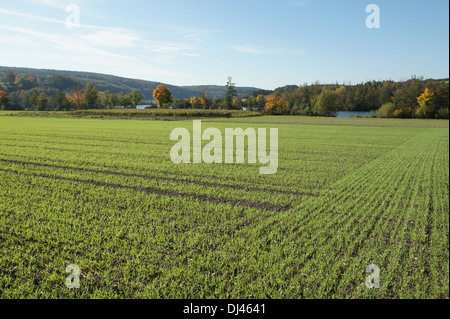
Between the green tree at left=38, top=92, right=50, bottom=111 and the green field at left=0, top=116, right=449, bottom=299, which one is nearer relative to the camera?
the green field at left=0, top=116, right=449, bottom=299

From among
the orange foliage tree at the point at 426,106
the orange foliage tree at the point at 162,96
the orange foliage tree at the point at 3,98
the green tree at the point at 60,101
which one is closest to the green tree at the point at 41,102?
the green tree at the point at 60,101

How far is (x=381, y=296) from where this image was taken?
5.07m

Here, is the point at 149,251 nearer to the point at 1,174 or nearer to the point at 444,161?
the point at 1,174

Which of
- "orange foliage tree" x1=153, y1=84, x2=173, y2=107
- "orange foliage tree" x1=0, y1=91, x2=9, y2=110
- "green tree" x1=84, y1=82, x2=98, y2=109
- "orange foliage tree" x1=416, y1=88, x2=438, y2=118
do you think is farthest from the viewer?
"orange foliage tree" x1=153, y1=84, x2=173, y2=107

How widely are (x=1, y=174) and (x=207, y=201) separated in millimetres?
10482

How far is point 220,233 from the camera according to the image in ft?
25.3

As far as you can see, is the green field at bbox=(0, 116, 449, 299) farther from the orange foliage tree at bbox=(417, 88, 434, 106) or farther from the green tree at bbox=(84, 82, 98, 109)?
the green tree at bbox=(84, 82, 98, 109)

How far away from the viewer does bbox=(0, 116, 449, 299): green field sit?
212 inches

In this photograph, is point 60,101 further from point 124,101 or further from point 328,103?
point 328,103

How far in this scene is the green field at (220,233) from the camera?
538 centimetres

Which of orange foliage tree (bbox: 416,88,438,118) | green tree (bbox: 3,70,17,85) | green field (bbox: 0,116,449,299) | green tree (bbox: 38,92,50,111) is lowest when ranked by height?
green field (bbox: 0,116,449,299)

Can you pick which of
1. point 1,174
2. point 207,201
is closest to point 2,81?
point 1,174

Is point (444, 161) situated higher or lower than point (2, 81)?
lower

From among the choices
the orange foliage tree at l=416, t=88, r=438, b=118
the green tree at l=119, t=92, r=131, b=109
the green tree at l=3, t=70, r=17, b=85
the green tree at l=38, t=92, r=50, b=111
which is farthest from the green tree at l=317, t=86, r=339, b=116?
the green tree at l=3, t=70, r=17, b=85
